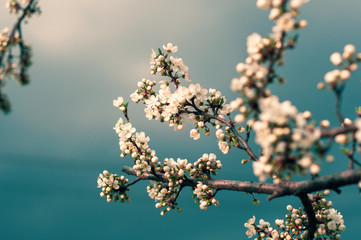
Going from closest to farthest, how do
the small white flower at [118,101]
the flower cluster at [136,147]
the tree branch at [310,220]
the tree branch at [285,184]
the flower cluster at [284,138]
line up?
the flower cluster at [284,138] → the tree branch at [285,184] → the tree branch at [310,220] → the flower cluster at [136,147] → the small white flower at [118,101]

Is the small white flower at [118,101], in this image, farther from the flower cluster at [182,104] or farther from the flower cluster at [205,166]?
the flower cluster at [205,166]

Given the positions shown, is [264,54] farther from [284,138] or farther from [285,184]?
[285,184]

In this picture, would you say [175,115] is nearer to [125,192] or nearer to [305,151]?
[125,192]

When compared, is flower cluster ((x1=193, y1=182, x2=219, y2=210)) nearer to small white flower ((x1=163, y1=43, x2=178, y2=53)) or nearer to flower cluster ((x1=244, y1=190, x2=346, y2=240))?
flower cluster ((x1=244, y1=190, x2=346, y2=240))

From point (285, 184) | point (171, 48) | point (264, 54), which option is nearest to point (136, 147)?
point (171, 48)

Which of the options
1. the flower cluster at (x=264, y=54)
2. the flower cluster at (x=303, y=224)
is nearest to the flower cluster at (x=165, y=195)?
the flower cluster at (x=303, y=224)

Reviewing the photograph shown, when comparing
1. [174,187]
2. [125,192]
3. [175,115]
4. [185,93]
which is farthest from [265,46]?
[125,192]
